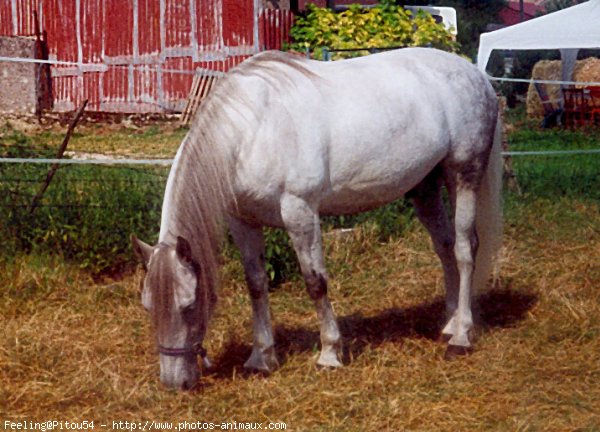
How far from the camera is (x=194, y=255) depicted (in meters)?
4.30

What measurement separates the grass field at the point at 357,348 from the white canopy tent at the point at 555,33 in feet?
17.7

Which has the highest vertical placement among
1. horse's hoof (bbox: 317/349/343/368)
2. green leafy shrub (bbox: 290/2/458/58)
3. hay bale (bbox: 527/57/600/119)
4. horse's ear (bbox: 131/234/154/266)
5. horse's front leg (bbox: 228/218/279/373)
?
green leafy shrub (bbox: 290/2/458/58)

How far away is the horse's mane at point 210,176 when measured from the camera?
171 inches

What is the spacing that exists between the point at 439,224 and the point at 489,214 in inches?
12.0

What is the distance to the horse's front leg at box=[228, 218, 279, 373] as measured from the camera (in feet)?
16.1

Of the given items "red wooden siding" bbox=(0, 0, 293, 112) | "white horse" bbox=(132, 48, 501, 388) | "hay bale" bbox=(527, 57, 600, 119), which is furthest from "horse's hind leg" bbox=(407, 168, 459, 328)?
"hay bale" bbox=(527, 57, 600, 119)

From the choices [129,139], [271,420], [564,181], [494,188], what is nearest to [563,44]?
[564,181]

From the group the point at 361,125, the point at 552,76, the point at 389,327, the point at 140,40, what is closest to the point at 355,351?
the point at 389,327

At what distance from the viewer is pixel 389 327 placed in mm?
5715

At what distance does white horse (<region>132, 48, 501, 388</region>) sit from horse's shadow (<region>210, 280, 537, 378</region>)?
0.67ft

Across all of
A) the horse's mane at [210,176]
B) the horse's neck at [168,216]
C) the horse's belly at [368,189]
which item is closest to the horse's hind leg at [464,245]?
the horse's belly at [368,189]

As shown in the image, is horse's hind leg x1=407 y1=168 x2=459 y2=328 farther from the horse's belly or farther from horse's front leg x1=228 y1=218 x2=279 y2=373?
horse's front leg x1=228 y1=218 x2=279 y2=373

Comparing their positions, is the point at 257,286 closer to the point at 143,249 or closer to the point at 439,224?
the point at 143,249

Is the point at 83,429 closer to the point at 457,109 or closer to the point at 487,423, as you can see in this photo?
the point at 487,423
